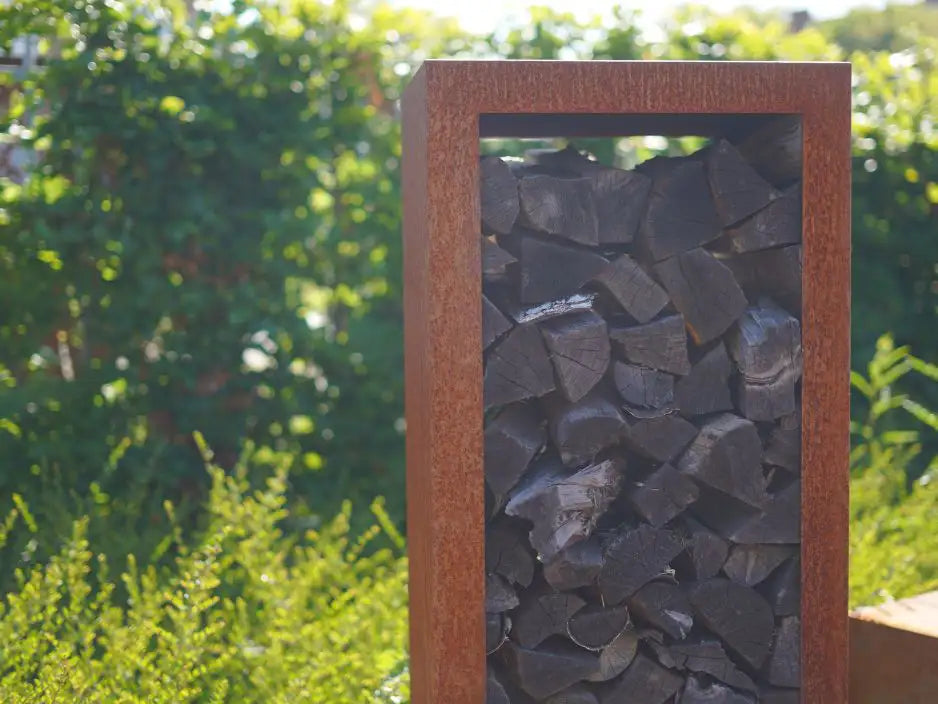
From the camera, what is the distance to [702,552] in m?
2.42

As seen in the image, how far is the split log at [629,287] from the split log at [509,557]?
55cm

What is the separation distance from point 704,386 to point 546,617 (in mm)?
606

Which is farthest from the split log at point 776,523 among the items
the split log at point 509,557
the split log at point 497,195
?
the split log at point 497,195

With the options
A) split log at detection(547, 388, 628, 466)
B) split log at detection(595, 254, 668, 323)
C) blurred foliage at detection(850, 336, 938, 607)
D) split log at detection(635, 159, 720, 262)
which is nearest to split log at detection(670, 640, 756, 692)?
split log at detection(547, 388, 628, 466)

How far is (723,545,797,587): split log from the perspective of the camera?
2445 millimetres

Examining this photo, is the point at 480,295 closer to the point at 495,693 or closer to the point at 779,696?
the point at 495,693

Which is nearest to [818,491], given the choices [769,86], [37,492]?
[769,86]

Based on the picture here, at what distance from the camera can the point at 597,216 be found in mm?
2361

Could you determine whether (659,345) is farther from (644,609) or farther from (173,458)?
(173,458)

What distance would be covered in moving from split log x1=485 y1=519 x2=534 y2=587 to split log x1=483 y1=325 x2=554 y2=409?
29cm

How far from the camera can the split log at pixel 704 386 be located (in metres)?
2.40

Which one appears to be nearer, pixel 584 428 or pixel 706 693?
pixel 584 428

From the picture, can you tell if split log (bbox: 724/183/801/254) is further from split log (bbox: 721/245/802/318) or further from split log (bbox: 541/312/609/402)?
split log (bbox: 541/312/609/402)

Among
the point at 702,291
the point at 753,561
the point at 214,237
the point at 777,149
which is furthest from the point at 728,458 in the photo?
the point at 214,237
